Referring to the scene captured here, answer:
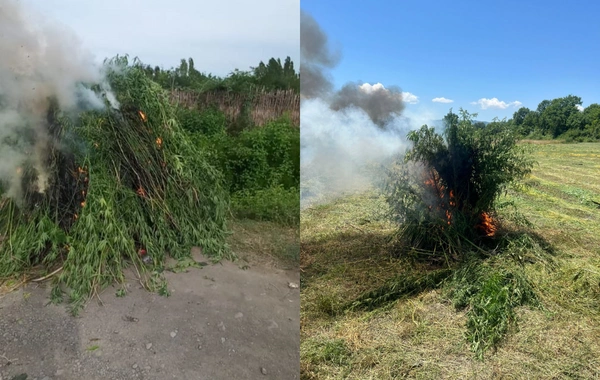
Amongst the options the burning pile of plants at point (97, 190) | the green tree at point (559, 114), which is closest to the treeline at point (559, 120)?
the green tree at point (559, 114)

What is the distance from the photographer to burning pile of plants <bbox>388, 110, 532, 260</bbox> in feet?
9.80

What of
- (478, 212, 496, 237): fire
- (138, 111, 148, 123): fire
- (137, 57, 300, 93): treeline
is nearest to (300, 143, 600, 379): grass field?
(478, 212, 496, 237): fire

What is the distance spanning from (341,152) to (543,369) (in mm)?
1671

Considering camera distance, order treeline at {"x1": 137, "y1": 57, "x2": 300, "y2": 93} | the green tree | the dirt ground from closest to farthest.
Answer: the dirt ground → the green tree → treeline at {"x1": 137, "y1": 57, "x2": 300, "y2": 93}

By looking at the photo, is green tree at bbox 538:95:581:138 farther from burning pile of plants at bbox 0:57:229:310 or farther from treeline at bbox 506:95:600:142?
burning pile of plants at bbox 0:57:229:310

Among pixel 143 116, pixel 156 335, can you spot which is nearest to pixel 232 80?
pixel 143 116

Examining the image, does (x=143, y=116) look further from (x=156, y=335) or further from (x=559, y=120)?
(x=559, y=120)

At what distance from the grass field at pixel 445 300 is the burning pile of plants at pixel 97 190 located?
1.15 metres

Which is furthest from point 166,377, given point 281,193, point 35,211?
point 281,193

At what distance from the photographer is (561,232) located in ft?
10.8

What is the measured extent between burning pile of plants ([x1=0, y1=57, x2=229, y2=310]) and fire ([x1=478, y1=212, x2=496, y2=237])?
212cm

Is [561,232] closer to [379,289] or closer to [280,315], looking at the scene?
[379,289]

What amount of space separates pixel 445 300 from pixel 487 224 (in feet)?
2.34

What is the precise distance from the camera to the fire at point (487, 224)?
10.5ft
